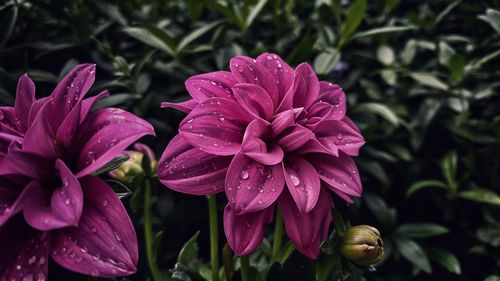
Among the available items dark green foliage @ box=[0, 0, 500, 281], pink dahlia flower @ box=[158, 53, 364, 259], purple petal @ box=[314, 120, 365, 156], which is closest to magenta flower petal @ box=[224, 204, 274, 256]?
pink dahlia flower @ box=[158, 53, 364, 259]

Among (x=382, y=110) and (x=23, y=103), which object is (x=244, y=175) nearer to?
(x=23, y=103)

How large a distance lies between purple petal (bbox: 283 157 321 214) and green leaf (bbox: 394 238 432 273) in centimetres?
47

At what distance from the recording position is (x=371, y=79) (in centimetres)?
109

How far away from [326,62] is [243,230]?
0.50m

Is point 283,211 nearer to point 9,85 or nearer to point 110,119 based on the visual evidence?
point 110,119

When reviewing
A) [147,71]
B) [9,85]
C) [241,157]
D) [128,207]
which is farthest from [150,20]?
[241,157]

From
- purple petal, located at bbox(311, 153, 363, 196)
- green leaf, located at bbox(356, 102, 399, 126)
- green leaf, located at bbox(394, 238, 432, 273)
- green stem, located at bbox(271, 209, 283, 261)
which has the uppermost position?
purple petal, located at bbox(311, 153, 363, 196)

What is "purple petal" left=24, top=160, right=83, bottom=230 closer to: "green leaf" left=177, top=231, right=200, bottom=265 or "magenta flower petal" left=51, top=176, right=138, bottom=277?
"magenta flower petal" left=51, top=176, right=138, bottom=277

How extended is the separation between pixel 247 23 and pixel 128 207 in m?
0.48

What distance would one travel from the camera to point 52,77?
2.65 feet

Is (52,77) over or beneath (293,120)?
beneath

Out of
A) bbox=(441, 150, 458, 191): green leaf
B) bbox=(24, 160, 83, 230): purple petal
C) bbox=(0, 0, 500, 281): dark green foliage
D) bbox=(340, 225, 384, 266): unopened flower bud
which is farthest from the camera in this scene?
bbox=(441, 150, 458, 191): green leaf

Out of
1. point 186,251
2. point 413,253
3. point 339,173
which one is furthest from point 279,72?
point 413,253

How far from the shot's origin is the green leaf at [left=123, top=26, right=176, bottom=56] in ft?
2.68
